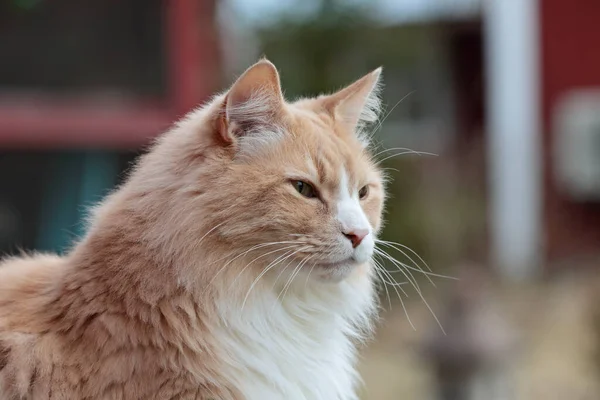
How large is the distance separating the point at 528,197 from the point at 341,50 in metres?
2.98

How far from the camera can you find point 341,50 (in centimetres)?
759

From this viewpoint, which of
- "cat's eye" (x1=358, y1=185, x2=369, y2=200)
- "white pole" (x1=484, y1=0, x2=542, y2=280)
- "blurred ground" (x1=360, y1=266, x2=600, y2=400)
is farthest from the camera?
"white pole" (x1=484, y1=0, x2=542, y2=280)

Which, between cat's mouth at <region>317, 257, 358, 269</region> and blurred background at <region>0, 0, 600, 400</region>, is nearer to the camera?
cat's mouth at <region>317, 257, 358, 269</region>

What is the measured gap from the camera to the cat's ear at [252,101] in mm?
1452

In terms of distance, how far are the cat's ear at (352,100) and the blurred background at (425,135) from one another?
0.23 metres

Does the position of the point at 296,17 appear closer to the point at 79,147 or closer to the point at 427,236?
the point at 427,236

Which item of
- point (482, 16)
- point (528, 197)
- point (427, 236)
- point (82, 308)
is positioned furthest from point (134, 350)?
point (482, 16)

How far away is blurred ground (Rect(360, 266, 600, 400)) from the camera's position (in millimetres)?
4953

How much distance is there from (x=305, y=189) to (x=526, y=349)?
15.8 ft

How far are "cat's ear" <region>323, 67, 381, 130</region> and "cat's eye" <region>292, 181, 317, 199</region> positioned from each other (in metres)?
0.31

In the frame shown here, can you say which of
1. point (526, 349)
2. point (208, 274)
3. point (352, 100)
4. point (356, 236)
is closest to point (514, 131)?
point (526, 349)

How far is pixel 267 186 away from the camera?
1489mm

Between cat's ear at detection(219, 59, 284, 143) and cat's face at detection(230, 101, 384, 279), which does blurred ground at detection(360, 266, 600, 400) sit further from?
cat's ear at detection(219, 59, 284, 143)

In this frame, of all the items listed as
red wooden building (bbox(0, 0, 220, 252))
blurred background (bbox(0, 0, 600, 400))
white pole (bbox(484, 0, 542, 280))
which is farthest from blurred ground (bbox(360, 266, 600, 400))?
red wooden building (bbox(0, 0, 220, 252))
